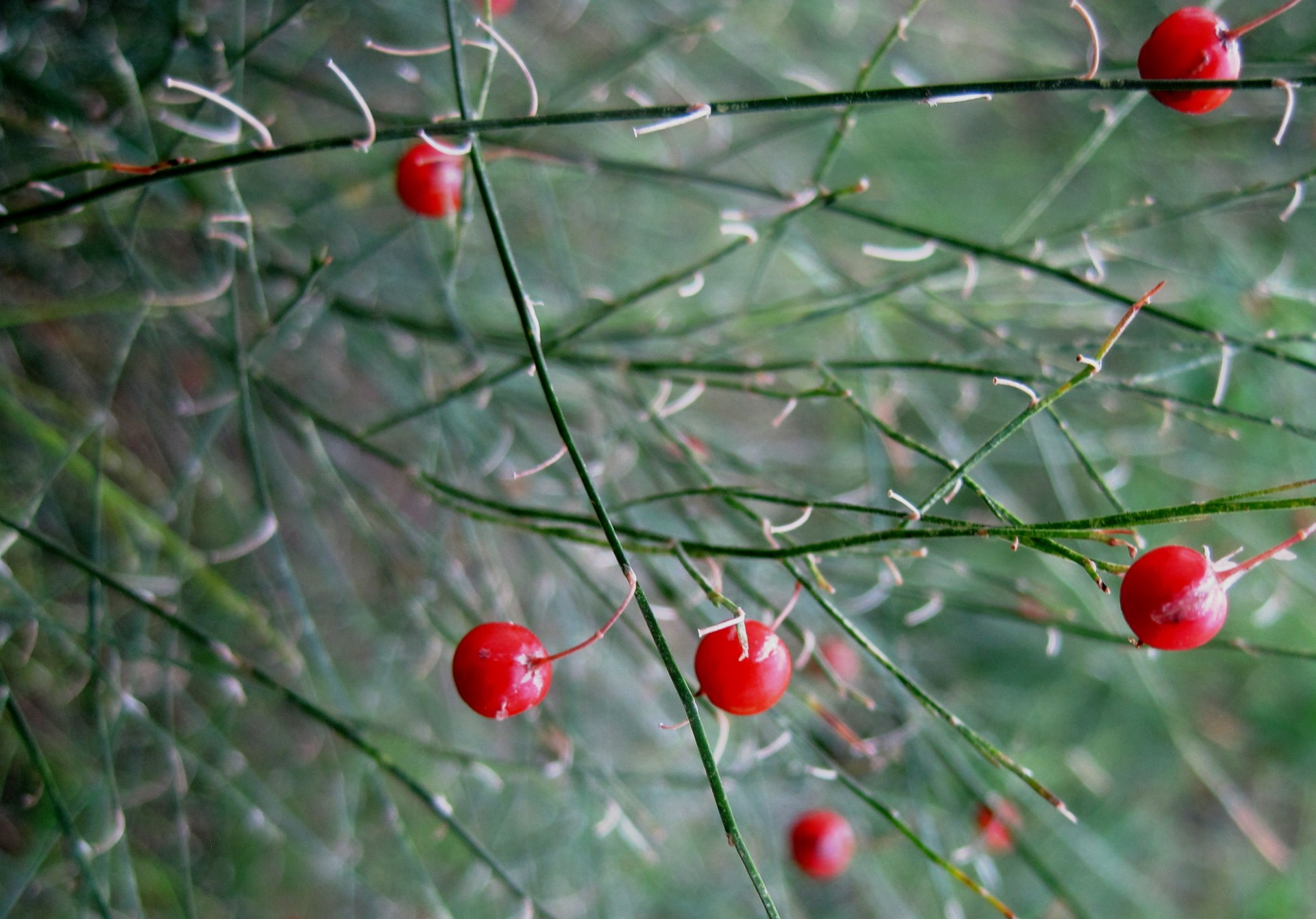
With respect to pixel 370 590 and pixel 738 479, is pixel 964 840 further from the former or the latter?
pixel 370 590

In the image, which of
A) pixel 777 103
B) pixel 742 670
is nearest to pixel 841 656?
pixel 742 670

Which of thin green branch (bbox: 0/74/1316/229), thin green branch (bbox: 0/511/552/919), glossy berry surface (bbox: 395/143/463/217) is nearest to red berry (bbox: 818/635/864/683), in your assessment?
thin green branch (bbox: 0/511/552/919)

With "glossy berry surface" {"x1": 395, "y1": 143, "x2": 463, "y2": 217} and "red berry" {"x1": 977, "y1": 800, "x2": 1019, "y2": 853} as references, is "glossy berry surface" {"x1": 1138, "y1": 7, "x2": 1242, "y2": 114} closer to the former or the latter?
"glossy berry surface" {"x1": 395, "y1": 143, "x2": 463, "y2": 217}

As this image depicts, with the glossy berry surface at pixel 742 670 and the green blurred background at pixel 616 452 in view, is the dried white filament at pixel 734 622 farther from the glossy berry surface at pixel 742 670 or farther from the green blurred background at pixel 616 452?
the green blurred background at pixel 616 452

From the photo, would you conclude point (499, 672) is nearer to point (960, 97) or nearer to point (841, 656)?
point (960, 97)

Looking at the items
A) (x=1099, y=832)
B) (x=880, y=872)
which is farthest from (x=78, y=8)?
(x=1099, y=832)
